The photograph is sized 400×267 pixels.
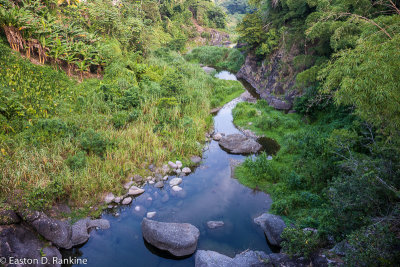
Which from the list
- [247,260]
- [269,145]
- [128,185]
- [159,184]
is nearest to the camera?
[247,260]

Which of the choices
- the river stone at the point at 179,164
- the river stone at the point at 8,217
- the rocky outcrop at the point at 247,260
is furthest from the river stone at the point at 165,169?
the river stone at the point at 8,217

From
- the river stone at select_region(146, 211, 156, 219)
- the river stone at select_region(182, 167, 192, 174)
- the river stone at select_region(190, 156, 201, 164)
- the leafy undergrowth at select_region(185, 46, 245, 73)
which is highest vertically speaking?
the leafy undergrowth at select_region(185, 46, 245, 73)

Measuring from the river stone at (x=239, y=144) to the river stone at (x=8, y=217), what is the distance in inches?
352

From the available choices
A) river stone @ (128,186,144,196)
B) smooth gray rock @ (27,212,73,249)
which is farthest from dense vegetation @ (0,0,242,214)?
smooth gray rock @ (27,212,73,249)

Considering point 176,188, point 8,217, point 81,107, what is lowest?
point 176,188

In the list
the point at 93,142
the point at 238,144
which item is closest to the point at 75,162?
the point at 93,142

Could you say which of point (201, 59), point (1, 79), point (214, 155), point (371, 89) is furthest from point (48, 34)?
point (201, 59)

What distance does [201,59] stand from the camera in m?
32.7

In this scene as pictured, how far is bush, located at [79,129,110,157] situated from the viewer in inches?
362

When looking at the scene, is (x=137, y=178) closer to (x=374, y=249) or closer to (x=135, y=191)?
(x=135, y=191)

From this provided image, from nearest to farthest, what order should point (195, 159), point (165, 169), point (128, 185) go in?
point (128, 185) → point (165, 169) → point (195, 159)

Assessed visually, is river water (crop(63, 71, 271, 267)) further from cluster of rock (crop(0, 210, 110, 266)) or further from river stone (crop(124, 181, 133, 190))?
river stone (crop(124, 181, 133, 190))

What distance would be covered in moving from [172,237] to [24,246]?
11.9ft

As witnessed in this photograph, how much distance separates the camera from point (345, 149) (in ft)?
24.3
